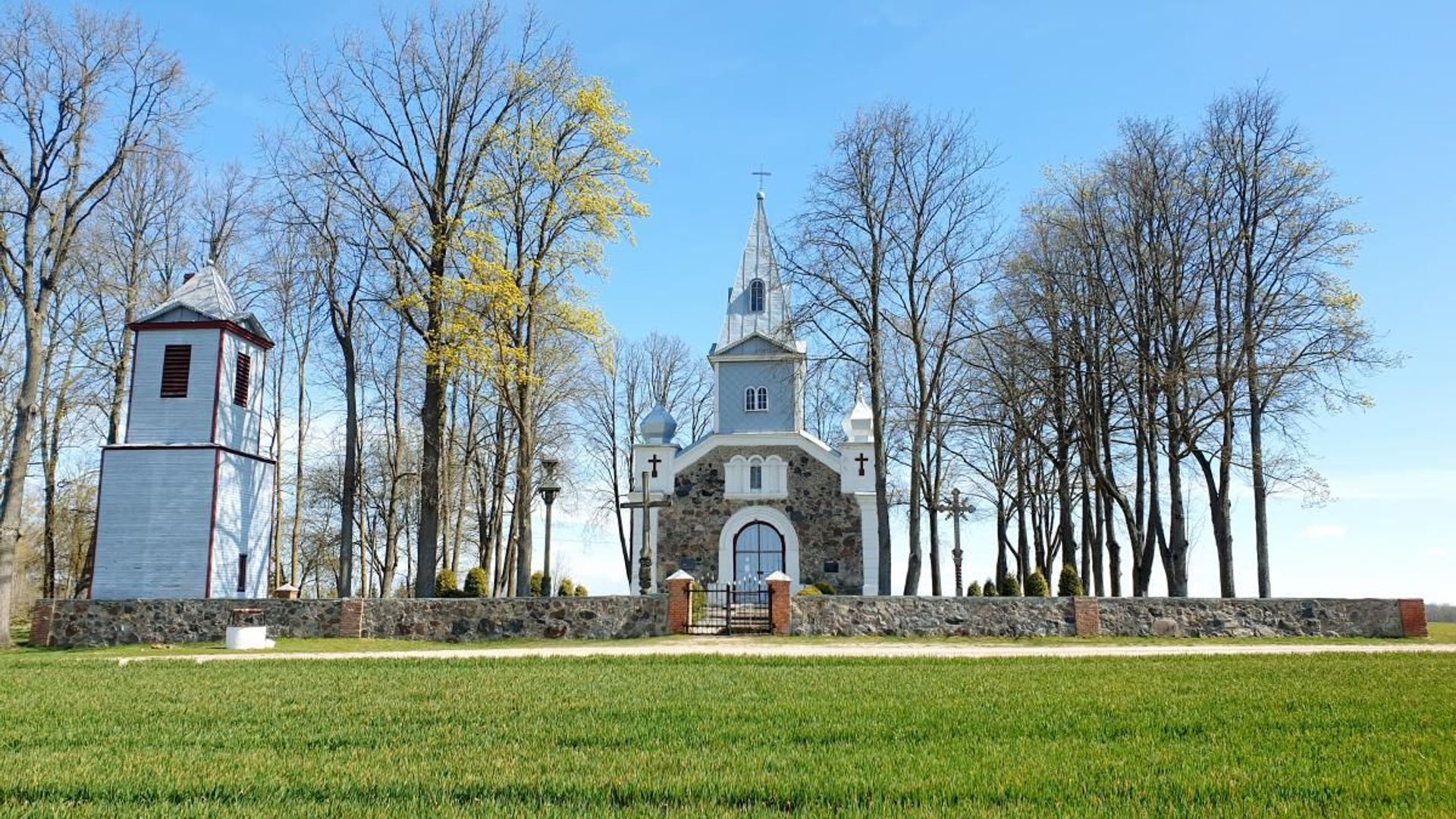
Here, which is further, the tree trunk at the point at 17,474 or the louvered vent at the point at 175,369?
the louvered vent at the point at 175,369

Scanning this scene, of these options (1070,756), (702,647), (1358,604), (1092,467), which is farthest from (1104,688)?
(1092,467)

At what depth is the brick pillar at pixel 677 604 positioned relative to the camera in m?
18.4

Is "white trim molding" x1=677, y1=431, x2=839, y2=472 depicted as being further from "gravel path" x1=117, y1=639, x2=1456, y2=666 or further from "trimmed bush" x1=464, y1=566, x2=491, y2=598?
"gravel path" x1=117, y1=639, x2=1456, y2=666

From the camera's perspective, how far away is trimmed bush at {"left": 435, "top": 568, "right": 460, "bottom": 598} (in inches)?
850

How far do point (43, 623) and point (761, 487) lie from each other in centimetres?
1611

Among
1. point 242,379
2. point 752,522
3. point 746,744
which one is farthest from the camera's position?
point 752,522

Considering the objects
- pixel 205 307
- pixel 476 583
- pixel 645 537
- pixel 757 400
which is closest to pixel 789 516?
pixel 757 400

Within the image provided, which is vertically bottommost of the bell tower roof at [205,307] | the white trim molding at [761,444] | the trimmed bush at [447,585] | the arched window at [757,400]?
the trimmed bush at [447,585]

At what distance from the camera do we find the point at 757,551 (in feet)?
91.8

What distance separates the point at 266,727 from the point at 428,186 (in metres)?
15.8

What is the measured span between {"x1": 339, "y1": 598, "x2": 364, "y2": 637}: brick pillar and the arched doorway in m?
11.5

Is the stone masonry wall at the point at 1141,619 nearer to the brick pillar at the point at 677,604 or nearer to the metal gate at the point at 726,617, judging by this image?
the metal gate at the point at 726,617

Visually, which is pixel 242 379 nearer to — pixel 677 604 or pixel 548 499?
pixel 548 499

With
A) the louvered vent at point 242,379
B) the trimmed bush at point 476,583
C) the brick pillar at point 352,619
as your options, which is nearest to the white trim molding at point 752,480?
the trimmed bush at point 476,583
